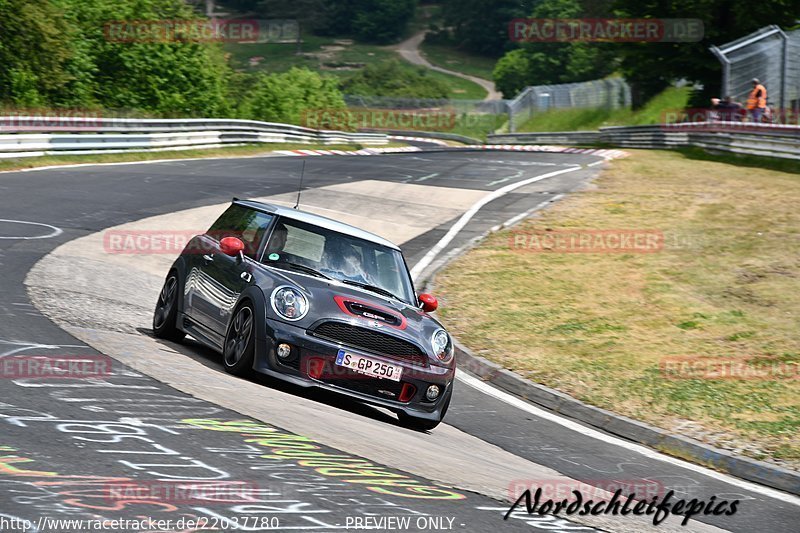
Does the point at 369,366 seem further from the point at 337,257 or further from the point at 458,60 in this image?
the point at 458,60

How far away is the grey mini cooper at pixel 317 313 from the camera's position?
8242mm

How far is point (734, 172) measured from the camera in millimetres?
27484

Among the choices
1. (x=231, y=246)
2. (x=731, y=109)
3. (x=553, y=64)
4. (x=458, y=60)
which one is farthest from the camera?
(x=458, y=60)

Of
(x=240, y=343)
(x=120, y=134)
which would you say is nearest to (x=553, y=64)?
(x=120, y=134)

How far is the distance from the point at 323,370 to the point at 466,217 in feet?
47.8

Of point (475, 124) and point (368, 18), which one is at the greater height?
point (368, 18)

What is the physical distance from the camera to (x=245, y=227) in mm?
9812

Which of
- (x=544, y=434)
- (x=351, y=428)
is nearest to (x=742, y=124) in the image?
(x=544, y=434)

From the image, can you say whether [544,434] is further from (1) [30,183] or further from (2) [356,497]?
(1) [30,183]

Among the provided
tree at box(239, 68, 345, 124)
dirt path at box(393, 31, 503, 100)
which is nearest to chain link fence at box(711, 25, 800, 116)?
tree at box(239, 68, 345, 124)

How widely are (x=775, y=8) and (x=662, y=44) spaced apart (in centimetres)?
522

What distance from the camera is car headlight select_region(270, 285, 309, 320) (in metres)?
8.28

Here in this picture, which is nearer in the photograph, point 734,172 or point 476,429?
point 476,429

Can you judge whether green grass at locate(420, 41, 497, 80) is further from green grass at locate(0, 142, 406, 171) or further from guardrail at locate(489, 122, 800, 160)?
green grass at locate(0, 142, 406, 171)
